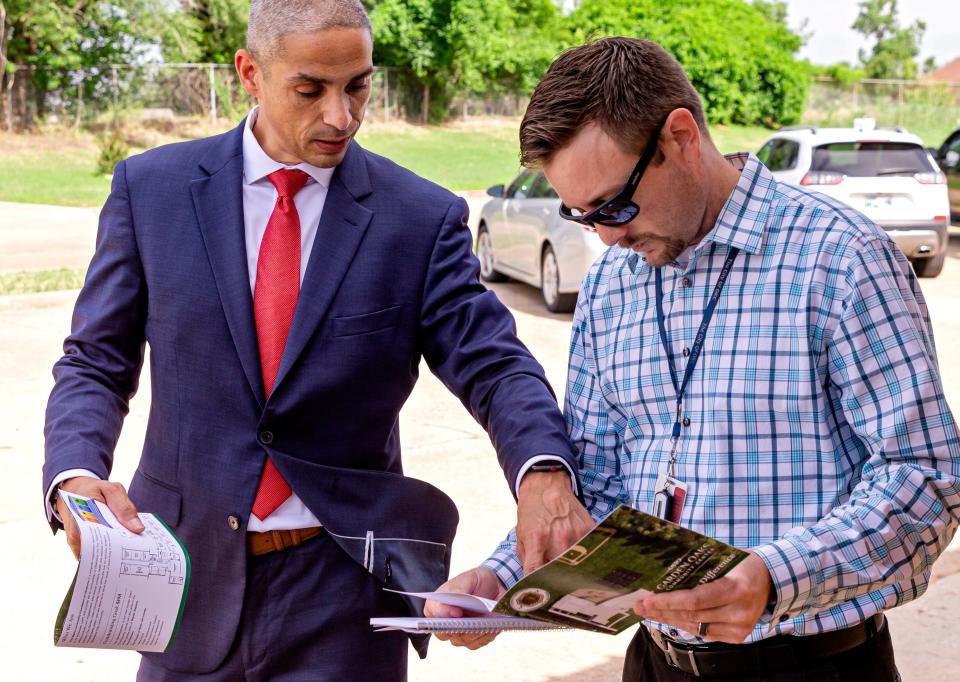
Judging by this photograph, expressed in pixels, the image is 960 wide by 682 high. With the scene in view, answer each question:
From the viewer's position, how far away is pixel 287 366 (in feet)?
8.64

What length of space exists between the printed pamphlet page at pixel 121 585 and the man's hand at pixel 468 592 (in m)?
0.54

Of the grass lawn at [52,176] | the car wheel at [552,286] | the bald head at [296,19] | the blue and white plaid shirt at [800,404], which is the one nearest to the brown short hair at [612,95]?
the blue and white plaid shirt at [800,404]

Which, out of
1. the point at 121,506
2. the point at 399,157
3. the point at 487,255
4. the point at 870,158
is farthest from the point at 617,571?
the point at 399,157

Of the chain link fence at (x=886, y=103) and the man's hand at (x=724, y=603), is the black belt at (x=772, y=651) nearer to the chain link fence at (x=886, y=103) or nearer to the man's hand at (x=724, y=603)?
the man's hand at (x=724, y=603)

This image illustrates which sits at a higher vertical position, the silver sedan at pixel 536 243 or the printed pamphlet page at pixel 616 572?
the printed pamphlet page at pixel 616 572

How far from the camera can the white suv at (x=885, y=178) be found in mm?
13492

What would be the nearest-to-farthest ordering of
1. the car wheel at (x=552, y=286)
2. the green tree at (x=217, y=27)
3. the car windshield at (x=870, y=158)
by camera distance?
the car wheel at (x=552, y=286)
the car windshield at (x=870, y=158)
the green tree at (x=217, y=27)

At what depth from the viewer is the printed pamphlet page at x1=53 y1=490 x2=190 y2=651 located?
2.26 m

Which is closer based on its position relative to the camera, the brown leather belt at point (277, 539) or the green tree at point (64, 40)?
the brown leather belt at point (277, 539)

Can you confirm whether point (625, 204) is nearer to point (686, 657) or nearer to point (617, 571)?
point (617, 571)

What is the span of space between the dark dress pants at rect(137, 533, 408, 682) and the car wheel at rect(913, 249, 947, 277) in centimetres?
1275

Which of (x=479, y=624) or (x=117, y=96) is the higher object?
(x=479, y=624)

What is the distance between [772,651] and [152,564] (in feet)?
4.07

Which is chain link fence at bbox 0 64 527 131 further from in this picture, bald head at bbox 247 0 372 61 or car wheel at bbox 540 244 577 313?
bald head at bbox 247 0 372 61
